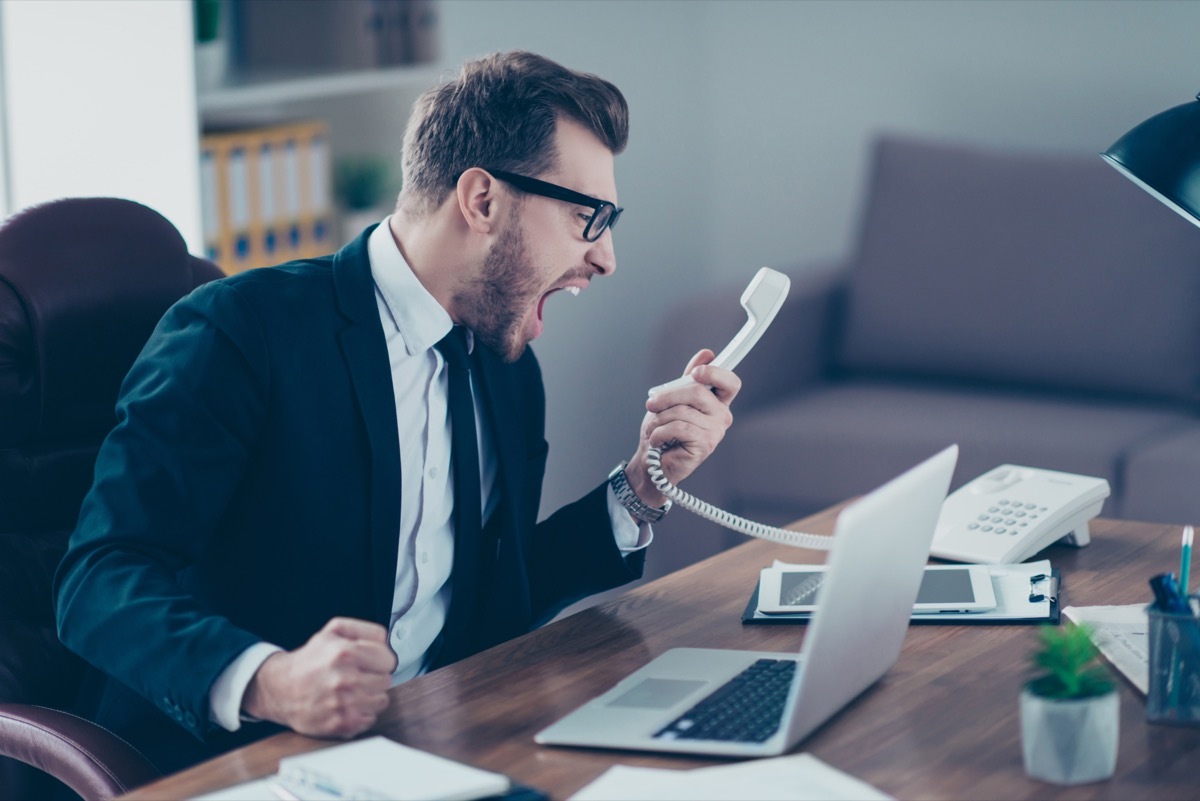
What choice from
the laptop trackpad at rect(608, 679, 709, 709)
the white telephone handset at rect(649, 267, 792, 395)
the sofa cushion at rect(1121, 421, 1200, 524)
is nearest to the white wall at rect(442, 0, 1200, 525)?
the sofa cushion at rect(1121, 421, 1200, 524)

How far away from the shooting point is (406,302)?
1.60 meters

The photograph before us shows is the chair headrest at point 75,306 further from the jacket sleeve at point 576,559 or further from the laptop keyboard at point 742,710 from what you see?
the laptop keyboard at point 742,710

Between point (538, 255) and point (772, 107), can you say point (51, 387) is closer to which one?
point (538, 255)

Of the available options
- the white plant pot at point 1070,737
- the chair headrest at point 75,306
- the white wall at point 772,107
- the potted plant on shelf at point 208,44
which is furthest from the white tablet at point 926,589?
the white wall at point 772,107

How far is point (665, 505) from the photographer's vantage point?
1645 mm

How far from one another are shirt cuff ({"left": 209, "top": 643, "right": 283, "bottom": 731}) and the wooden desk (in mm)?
53

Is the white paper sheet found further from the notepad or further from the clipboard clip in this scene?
the notepad

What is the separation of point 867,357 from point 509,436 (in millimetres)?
2011

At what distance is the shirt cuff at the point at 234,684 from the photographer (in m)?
1.15

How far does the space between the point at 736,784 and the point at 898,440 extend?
6.80 feet

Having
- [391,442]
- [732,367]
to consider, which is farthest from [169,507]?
[732,367]

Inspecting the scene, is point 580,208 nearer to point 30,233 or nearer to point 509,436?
point 509,436

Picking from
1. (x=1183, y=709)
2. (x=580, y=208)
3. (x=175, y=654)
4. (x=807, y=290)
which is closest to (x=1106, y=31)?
(x=807, y=290)

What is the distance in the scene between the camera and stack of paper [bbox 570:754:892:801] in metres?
0.99
